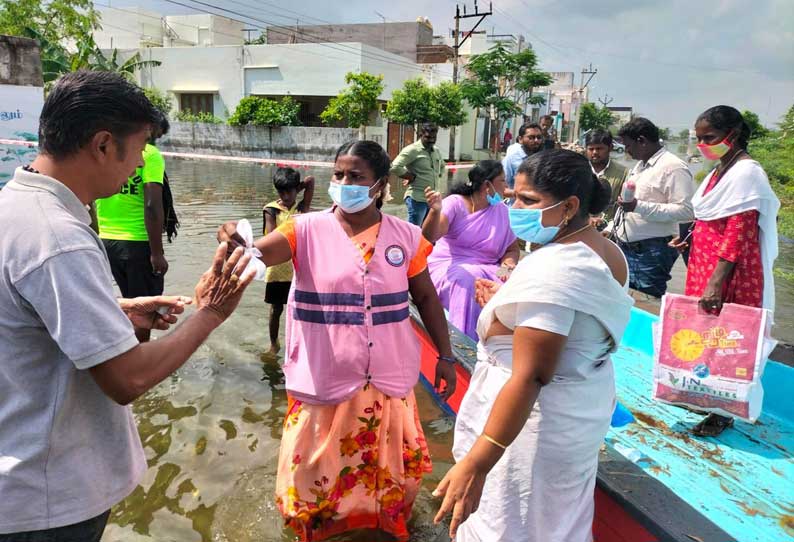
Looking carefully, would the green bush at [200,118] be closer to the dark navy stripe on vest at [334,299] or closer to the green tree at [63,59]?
the green tree at [63,59]

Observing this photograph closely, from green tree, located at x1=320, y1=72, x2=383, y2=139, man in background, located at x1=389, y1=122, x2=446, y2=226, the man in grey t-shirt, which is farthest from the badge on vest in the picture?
green tree, located at x1=320, y1=72, x2=383, y2=139

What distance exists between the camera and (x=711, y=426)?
3215 millimetres

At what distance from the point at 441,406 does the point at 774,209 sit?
8.49 ft

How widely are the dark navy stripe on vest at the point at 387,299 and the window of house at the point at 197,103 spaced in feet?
104

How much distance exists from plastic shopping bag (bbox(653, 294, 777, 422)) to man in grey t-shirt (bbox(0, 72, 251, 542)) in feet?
9.40

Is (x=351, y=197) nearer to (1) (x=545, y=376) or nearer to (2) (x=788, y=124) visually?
(1) (x=545, y=376)

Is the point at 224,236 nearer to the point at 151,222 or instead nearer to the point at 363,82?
the point at 151,222

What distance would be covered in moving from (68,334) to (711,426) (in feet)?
11.3

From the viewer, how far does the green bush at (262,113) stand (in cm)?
2652

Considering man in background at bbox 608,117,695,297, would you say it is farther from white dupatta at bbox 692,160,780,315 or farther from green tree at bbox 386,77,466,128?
green tree at bbox 386,77,466,128

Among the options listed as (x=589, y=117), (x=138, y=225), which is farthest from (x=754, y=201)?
(x=589, y=117)

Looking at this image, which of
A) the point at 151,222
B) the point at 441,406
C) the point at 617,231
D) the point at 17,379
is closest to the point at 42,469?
the point at 17,379

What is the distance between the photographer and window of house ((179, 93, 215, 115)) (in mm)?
30928

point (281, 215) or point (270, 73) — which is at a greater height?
point (270, 73)
